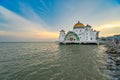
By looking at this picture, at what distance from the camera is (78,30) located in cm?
6041

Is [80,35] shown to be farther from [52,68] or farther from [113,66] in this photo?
[52,68]

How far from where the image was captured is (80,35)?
55438mm

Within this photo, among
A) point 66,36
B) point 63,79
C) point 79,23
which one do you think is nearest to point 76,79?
point 63,79

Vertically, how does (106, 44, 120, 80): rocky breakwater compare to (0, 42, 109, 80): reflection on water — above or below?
above

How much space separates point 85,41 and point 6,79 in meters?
46.8

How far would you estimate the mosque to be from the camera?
51.5m

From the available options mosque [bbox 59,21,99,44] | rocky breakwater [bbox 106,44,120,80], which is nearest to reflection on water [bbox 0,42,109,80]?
rocky breakwater [bbox 106,44,120,80]

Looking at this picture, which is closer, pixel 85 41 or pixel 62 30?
pixel 85 41

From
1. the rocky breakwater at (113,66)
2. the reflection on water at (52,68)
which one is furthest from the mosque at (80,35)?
the reflection on water at (52,68)

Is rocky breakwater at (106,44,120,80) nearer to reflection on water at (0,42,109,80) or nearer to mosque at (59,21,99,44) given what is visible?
reflection on water at (0,42,109,80)

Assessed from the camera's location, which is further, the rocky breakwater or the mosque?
the mosque

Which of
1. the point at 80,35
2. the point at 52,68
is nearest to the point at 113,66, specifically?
the point at 52,68

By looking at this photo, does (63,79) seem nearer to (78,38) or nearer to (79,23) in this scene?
(78,38)

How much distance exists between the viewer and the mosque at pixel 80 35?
51.5 meters
